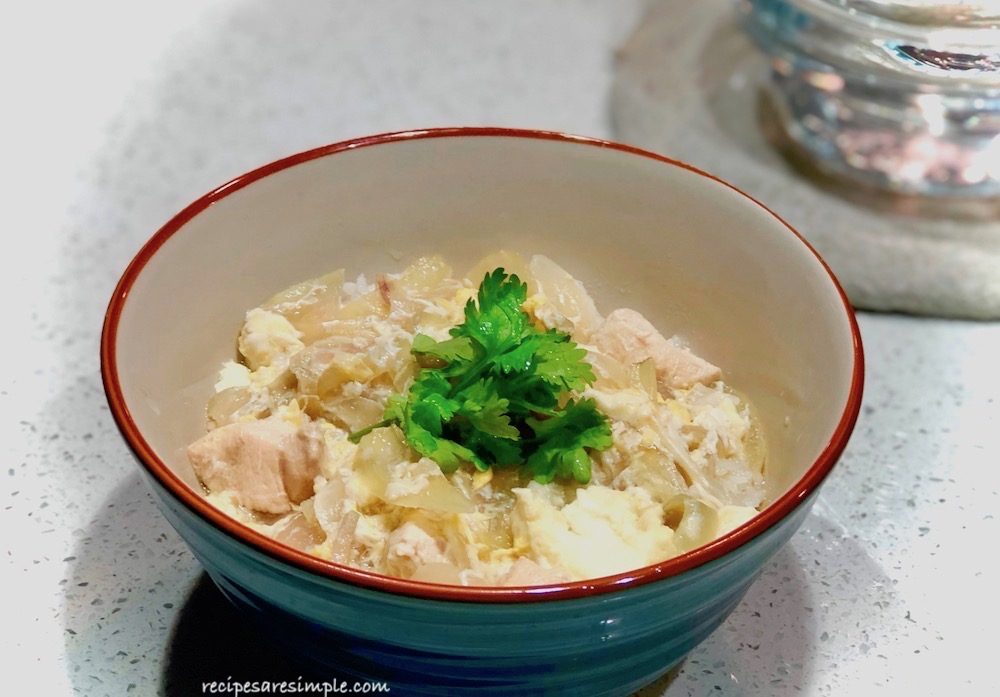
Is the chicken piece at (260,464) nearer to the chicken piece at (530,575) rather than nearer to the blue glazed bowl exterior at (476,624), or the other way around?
the blue glazed bowl exterior at (476,624)

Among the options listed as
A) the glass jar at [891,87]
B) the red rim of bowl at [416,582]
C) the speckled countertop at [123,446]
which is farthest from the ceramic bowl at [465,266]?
the glass jar at [891,87]

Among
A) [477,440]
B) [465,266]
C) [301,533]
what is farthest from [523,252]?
[301,533]

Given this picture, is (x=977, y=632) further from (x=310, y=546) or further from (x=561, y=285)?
(x=310, y=546)

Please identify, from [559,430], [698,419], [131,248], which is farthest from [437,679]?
[131,248]

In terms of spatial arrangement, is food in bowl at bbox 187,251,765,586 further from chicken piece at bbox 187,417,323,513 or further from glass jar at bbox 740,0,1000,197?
glass jar at bbox 740,0,1000,197

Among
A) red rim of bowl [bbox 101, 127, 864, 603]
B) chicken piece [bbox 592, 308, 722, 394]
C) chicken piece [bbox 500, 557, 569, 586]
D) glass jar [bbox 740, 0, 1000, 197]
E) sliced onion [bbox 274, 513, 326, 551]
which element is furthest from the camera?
glass jar [bbox 740, 0, 1000, 197]

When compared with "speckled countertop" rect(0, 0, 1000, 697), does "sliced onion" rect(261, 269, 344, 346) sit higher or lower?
higher

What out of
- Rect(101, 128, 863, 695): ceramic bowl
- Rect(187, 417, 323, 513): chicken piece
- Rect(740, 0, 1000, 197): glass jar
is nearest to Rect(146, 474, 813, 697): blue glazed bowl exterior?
Rect(101, 128, 863, 695): ceramic bowl
